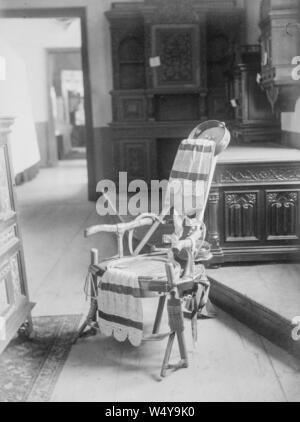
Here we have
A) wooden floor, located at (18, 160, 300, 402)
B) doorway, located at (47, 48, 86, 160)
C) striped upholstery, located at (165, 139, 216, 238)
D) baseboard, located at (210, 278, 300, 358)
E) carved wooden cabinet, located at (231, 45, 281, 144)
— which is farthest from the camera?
doorway, located at (47, 48, 86, 160)

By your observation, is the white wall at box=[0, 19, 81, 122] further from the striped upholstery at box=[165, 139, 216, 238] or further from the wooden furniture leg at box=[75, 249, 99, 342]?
the wooden furniture leg at box=[75, 249, 99, 342]

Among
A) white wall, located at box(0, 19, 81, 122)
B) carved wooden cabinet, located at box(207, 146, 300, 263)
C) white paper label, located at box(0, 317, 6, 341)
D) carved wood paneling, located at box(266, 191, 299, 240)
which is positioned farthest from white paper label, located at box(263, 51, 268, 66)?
white wall, located at box(0, 19, 81, 122)

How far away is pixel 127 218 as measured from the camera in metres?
5.36

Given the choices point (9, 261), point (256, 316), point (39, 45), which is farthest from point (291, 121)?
point (39, 45)

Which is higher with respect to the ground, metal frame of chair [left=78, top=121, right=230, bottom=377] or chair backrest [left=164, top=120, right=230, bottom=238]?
chair backrest [left=164, top=120, right=230, bottom=238]

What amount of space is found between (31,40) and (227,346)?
964 cm

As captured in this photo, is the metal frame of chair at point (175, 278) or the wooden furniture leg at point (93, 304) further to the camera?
the wooden furniture leg at point (93, 304)

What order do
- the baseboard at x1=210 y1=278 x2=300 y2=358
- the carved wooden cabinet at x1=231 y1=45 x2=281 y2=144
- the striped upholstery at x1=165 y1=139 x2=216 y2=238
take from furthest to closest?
the carved wooden cabinet at x1=231 y1=45 x2=281 y2=144, the striped upholstery at x1=165 y1=139 x2=216 y2=238, the baseboard at x1=210 y1=278 x2=300 y2=358

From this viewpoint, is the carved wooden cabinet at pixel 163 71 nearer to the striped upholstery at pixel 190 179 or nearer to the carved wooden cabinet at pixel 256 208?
the carved wooden cabinet at pixel 256 208

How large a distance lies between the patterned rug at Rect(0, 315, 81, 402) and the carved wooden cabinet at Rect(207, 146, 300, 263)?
1.17 metres

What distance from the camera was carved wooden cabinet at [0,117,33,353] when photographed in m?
2.78

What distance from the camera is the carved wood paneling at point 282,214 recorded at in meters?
3.85

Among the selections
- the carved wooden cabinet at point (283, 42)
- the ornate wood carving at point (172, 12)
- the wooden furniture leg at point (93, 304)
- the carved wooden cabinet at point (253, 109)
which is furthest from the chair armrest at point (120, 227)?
the ornate wood carving at point (172, 12)

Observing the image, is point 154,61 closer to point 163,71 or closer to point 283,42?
point 163,71
